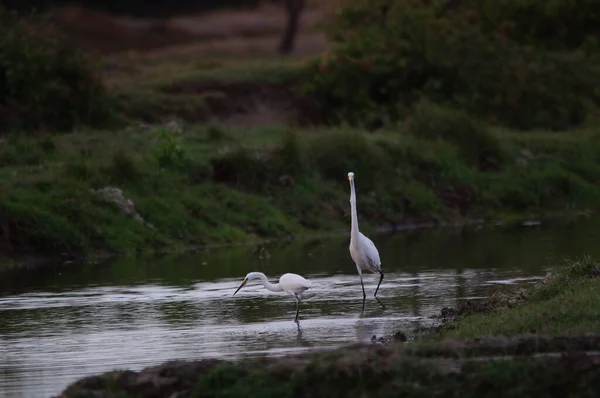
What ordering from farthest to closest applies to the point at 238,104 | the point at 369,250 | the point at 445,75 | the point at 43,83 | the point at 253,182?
the point at 238,104 → the point at 445,75 → the point at 43,83 → the point at 253,182 → the point at 369,250

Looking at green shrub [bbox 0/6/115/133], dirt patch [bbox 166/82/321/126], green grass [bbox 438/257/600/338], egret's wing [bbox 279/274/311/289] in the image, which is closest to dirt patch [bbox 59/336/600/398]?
green grass [bbox 438/257/600/338]

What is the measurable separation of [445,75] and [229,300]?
915 inches

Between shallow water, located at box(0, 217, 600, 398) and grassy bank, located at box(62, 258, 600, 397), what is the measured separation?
1.36 m

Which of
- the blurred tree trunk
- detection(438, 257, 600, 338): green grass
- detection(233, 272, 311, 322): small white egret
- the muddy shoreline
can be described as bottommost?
the muddy shoreline

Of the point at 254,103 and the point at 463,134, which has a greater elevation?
the point at 463,134

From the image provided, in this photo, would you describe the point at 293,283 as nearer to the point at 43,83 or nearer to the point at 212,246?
the point at 212,246

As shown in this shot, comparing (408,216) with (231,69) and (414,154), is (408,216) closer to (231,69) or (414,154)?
(414,154)

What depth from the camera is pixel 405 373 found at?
1037cm

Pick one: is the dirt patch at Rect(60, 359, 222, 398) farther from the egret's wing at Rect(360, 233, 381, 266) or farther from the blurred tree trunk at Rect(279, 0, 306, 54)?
the blurred tree trunk at Rect(279, 0, 306, 54)

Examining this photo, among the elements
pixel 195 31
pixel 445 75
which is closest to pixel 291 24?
pixel 195 31

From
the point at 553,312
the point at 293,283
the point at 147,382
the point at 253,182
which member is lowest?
the point at 253,182

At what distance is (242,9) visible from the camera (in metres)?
59.1

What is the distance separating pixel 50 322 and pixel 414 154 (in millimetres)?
16625

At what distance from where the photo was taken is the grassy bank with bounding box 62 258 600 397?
402 inches
